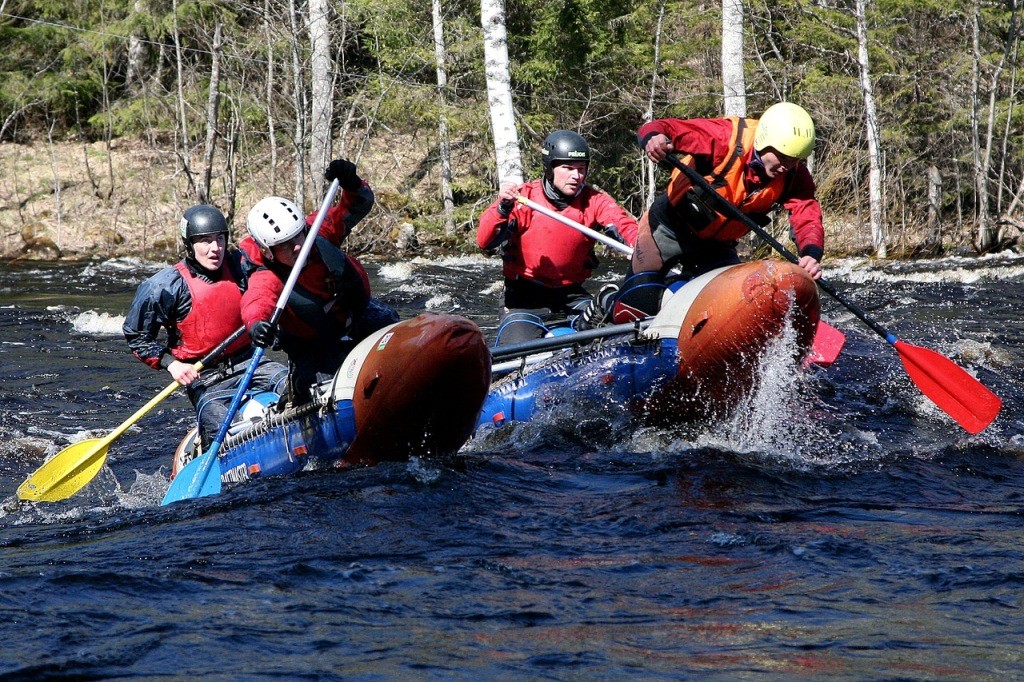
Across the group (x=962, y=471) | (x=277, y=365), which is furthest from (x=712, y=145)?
(x=277, y=365)

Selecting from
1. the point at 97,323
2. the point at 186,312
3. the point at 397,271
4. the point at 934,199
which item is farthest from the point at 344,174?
the point at 934,199

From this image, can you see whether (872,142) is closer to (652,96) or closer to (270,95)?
(652,96)

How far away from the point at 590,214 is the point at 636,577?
163 inches

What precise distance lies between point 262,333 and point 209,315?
1.12 meters

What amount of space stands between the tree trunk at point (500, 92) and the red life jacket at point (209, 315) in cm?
767

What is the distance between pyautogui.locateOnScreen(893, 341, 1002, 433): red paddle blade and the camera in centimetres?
617

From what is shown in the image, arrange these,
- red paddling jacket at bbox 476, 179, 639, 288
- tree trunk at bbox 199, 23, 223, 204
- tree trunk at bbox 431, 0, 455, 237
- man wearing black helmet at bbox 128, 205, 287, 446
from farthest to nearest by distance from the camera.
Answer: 1. tree trunk at bbox 431, 0, 455, 237
2. tree trunk at bbox 199, 23, 223, 204
3. red paddling jacket at bbox 476, 179, 639, 288
4. man wearing black helmet at bbox 128, 205, 287, 446

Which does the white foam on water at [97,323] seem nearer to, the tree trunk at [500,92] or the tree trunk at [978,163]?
the tree trunk at [500,92]

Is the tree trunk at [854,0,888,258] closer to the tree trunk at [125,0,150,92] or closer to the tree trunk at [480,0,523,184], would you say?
the tree trunk at [480,0,523,184]

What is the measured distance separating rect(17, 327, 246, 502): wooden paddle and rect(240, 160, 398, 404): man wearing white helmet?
0.61 meters

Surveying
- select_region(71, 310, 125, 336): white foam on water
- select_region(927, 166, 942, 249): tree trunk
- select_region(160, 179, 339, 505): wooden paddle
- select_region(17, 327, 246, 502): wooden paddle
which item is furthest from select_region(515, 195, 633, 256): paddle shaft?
select_region(927, 166, 942, 249): tree trunk

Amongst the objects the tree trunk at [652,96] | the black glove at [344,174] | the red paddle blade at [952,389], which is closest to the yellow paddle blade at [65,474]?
the black glove at [344,174]

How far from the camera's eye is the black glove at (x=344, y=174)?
247 inches

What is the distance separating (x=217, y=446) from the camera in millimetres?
6168
